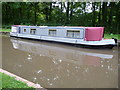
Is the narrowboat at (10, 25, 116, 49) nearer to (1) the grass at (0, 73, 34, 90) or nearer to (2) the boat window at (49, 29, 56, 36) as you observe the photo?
(2) the boat window at (49, 29, 56, 36)

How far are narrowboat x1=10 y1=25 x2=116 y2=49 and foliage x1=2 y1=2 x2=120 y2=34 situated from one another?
6944 mm

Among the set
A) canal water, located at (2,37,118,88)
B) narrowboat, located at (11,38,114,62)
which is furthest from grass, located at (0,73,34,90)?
narrowboat, located at (11,38,114,62)

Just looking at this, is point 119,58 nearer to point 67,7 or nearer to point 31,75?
point 31,75

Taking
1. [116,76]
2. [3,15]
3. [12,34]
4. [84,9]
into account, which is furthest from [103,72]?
[3,15]

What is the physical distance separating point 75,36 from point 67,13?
503 inches

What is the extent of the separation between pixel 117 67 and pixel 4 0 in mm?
21200

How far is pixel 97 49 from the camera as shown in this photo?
10.1 metres

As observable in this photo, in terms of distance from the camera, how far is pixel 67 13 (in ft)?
76.3

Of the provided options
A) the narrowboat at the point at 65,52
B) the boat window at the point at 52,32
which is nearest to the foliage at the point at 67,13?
the boat window at the point at 52,32

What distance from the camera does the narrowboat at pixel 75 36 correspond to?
1013cm

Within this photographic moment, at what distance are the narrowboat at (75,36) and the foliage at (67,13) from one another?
6.94 meters

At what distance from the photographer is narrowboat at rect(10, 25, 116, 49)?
10.1 meters

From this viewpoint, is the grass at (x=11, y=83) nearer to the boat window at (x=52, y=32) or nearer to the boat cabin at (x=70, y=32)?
the boat cabin at (x=70, y=32)

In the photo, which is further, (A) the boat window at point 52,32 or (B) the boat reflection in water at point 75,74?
(A) the boat window at point 52,32
